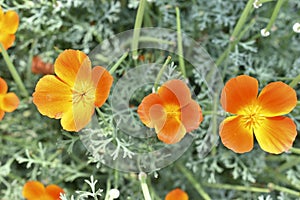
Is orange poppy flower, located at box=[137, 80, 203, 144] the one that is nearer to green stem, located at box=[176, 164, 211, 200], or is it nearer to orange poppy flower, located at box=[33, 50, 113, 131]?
orange poppy flower, located at box=[33, 50, 113, 131]

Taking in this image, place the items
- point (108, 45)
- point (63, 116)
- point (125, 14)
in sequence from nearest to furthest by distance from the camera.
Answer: point (63, 116)
point (108, 45)
point (125, 14)

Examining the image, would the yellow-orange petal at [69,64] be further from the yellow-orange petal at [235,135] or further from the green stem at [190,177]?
the green stem at [190,177]

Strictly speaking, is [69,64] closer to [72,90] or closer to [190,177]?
[72,90]

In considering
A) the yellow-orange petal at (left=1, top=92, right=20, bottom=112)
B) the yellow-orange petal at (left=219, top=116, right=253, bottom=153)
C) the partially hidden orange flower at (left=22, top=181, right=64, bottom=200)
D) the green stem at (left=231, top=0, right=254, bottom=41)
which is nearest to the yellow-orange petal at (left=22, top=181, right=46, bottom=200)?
the partially hidden orange flower at (left=22, top=181, right=64, bottom=200)

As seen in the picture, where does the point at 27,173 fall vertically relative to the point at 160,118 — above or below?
below

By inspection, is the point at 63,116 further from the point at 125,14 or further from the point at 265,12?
the point at 265,12

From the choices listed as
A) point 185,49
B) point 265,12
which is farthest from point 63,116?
point 265,12
